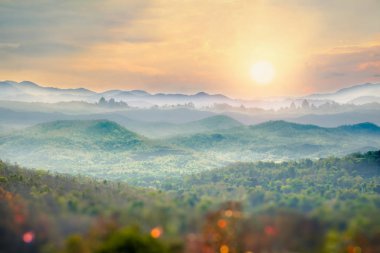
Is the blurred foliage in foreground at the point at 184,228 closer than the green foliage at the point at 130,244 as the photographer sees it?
No

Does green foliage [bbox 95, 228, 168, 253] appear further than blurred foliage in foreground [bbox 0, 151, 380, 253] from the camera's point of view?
No

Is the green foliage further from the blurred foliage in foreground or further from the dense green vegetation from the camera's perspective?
the dense green vegetation

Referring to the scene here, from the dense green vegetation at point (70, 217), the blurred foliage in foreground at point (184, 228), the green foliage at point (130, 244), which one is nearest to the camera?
the green foliage at point (130, 244)

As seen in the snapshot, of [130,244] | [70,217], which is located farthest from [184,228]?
[70,217]

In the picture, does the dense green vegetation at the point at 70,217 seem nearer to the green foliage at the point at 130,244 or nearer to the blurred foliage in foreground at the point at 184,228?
the blurred foliage in foreground at the point at 184,228

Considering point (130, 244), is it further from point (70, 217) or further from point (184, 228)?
point (70, 217)

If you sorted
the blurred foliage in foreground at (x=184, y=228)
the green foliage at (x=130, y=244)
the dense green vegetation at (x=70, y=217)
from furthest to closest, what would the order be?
the dense green vegetation at (x=70, y=217) → the blurred foliage in foreground at (x=184, y=228) → the green foliage at (x=130, y=244)

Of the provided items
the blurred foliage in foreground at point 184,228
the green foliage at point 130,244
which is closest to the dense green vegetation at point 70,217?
the blurred foliage in foreground at point 184,228

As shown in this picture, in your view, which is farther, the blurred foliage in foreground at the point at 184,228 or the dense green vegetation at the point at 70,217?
the dense green vegetation at the point at 70,217

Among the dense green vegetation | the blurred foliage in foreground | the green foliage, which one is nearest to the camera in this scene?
the green foliage

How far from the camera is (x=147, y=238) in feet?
252

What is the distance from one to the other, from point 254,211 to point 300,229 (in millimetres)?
12582

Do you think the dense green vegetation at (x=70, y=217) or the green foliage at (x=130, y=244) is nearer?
the green foliage at (x=130, y=244)

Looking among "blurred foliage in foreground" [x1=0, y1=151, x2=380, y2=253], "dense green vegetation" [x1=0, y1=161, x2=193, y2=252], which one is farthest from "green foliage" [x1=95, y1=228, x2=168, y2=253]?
"dense green vegetation" [x1=0, y1=161, x2=193, y2=252]
